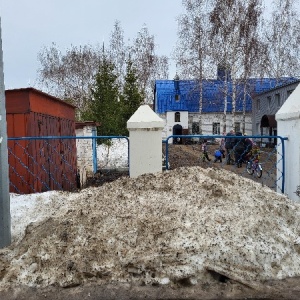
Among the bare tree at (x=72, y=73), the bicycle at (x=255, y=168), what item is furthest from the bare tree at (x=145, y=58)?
the bicycle at (x=255, y=168)

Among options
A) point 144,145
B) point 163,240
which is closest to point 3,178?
point 163,240

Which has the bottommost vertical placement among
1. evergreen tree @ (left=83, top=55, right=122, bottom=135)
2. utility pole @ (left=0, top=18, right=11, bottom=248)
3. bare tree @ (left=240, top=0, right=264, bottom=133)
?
utility pole @ (left=0, top=18, right=11, bottom=248)

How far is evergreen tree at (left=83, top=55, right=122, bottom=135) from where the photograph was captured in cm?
2059

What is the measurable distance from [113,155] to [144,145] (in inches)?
562

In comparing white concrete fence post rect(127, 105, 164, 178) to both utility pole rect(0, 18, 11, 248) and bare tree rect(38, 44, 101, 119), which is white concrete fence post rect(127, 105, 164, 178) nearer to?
utility pole rect(0, 18, 11, 248)

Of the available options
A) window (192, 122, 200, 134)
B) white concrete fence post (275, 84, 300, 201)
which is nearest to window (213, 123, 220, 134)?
window (192, 122, 200, 134)

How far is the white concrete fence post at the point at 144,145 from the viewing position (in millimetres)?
5472

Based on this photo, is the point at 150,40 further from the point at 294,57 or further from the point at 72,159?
the point at 72,159

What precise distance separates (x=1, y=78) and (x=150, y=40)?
34644mm

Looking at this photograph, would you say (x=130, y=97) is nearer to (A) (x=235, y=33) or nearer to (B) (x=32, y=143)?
(A) (x=235, y=33)

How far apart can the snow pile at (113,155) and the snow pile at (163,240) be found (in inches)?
427

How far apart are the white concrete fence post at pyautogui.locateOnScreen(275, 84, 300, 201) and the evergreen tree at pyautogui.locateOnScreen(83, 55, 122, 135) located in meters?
15.6

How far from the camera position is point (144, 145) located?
5.48 m

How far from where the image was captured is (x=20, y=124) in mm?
7516
